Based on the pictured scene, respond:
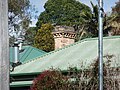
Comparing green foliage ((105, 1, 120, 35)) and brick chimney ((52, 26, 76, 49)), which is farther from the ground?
green foliage ((105, 1, 120, 35))

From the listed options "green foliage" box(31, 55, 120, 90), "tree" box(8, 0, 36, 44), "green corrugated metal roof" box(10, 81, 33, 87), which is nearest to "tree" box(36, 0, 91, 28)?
"tree" box(8, 0, 36, 44)

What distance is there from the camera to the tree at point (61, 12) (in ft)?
217

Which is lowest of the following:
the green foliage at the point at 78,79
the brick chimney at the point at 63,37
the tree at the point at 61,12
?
the green foliage at the point at 78,79

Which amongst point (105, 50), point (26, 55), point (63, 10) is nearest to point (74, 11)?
point (63, 10)

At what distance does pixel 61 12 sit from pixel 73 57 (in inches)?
1972

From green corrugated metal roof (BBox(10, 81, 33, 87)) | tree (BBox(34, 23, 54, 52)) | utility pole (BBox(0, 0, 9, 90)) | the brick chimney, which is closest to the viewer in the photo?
utility pole (BBox(0, 0, 9, 90))

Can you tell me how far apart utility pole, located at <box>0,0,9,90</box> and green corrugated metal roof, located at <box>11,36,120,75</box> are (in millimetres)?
12234

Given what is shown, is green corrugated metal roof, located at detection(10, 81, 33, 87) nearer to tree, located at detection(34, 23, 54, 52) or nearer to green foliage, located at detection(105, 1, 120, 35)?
green foliage, located at detection(105, 1, 120, 35)

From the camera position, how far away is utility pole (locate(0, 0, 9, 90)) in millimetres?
3848

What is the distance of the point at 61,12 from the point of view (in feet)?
225

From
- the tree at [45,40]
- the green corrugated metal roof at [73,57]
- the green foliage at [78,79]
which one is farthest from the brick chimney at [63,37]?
the green foliage at [78,79]

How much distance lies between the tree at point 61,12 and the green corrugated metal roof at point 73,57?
4409 centimetres

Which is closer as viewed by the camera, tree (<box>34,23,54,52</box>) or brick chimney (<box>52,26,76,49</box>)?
brick chimney (<box>52,26,76,49</box>)

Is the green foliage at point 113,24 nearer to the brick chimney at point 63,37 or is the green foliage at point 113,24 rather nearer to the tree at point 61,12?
the brick chimney at point 63,37
